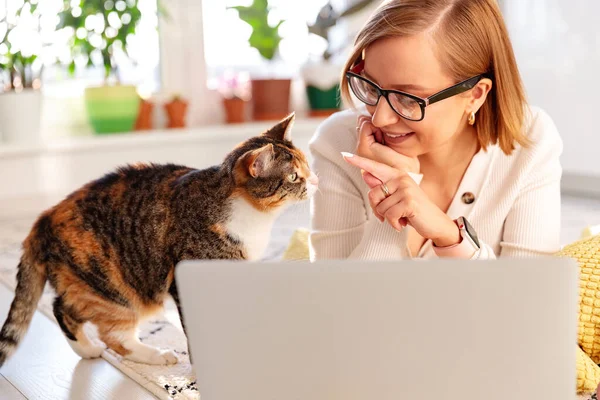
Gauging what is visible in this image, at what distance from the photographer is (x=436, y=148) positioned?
166 centimetres

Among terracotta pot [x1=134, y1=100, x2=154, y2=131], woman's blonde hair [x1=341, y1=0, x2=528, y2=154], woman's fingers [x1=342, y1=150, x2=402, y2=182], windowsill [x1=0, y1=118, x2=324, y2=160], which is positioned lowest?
windowsill [x1=0, y1=118, x2=324, y2=160]

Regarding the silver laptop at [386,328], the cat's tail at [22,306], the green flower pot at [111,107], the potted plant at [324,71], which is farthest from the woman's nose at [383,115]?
the potted plant at [324,71]

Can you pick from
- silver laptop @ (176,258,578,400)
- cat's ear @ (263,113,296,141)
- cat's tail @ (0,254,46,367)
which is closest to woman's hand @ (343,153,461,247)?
cat's ear @ (263,113,296,141)

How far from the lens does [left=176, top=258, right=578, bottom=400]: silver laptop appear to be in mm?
828

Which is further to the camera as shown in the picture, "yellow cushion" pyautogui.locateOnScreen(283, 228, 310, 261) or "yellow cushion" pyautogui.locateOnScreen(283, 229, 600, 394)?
"yellow cushion" pyautogui.locateOnScreen(283, 228, 310, 261)

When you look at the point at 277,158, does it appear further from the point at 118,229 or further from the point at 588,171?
the point at 588,171

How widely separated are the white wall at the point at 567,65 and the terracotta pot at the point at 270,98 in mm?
1299

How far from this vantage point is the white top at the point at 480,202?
1712 millimetres

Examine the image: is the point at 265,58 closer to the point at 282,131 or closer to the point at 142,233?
the point at 282,131

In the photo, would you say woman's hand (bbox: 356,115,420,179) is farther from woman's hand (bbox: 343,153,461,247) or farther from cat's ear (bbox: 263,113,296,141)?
cat's ear (bbox: 263,113,296,141)

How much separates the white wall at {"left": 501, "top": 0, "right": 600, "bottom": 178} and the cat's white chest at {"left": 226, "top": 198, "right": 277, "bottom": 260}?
2476mm

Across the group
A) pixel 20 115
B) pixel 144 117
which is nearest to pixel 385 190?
pixel 20 115

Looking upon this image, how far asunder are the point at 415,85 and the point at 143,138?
2.84 metres

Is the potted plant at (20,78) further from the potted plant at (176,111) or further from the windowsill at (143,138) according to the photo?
the potted plant at (176,111)
